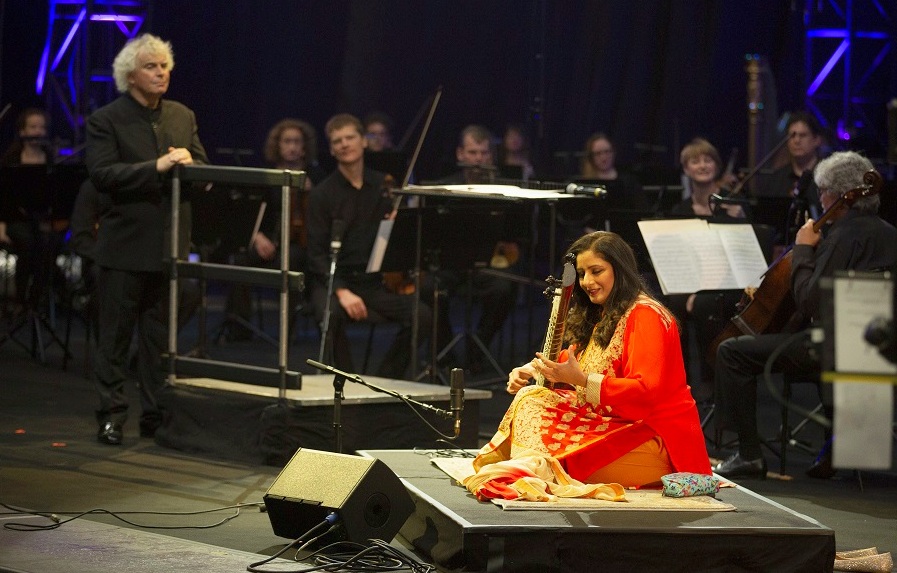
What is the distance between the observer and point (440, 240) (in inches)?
285

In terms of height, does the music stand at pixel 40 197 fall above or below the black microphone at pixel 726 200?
below

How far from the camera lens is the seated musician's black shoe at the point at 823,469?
580 cm

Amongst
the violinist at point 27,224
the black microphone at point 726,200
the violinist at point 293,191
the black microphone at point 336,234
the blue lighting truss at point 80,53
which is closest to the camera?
the black microphone at point 726,200

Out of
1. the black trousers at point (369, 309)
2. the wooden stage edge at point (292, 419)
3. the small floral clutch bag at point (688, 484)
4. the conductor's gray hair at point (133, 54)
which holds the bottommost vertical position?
the wooden stage edge at point (292, 419)

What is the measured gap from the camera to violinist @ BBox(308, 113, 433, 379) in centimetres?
733

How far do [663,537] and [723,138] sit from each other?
31.9 feet

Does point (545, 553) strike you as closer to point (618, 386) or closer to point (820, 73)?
point (618, 386)

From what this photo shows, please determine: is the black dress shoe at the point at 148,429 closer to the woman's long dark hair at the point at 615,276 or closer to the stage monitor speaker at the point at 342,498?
the stage monitor speaker at the point at 342,498

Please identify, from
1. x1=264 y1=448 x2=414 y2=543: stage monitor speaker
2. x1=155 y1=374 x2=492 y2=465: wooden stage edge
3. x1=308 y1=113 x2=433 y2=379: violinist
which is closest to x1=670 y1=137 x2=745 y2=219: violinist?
x1=308 y1=113 x2=433 y2=379: violinist

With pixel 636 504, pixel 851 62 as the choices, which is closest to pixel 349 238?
pixel 636 504

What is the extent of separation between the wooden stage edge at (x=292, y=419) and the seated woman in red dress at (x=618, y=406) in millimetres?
1163

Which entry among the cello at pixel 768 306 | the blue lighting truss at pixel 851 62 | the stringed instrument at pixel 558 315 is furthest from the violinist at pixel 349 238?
the blue lighting truss at pixel 851 62

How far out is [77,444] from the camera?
20.2ft

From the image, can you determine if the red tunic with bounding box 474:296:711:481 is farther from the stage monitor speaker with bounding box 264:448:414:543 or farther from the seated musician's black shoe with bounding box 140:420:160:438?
the seated musician's black shoe with bounding box 140:420:160:438
